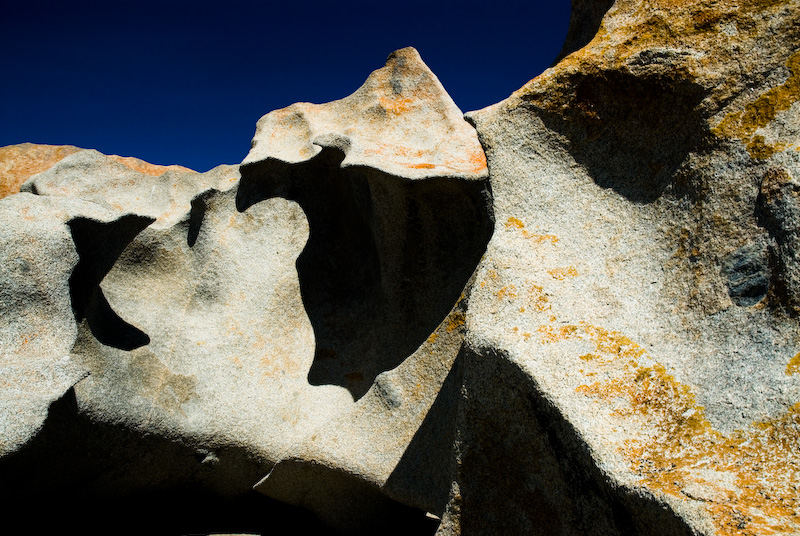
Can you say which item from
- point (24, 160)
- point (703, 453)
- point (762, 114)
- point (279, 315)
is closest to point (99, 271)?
point (279, 315)

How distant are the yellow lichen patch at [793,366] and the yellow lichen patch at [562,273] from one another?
0.85m

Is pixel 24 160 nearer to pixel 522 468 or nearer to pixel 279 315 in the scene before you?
pixel 279 315

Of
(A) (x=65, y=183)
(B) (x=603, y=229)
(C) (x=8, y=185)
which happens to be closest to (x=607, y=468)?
(B) (x=603, y=229)

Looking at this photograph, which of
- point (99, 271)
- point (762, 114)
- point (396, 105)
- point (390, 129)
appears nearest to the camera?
point (762, 114)

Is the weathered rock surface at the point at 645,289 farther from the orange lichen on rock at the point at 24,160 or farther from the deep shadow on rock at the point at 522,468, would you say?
the orange lichen on rock at the point at 24,160

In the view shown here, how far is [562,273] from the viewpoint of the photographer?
8.07 ft

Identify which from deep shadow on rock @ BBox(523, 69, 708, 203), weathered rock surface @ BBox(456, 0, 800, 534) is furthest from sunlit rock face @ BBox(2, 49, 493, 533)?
deep shadow on rock @ BBox(523, 69, 708, 203)

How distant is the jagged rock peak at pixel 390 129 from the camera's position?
3.59 m

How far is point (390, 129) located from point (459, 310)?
168 centimetres

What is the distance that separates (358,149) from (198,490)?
218 centimetres

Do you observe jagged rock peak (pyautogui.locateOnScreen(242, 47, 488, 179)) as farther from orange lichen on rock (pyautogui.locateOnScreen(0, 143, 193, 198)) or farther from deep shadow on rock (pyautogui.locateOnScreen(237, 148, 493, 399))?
orange lichen on rock (pyautogui.locateOnScreen(0, 143, 193, 198))

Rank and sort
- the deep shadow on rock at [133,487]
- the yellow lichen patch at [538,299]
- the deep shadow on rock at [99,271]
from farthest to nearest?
the deep shadow on rock at [99,271]
the deep shadow on rock at [133,487]
the yellow lichen patch at [538,299]

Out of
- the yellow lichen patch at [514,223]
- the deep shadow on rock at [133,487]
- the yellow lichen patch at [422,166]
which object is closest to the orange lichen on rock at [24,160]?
the deep shadow on rock at [133,487]

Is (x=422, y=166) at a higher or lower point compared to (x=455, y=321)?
higher
